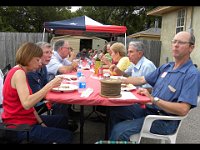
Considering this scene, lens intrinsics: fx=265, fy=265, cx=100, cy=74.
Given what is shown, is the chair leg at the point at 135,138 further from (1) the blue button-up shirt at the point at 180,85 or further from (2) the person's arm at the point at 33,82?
(2) the person's arm at the point at 33,82

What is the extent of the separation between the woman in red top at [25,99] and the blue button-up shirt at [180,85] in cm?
103

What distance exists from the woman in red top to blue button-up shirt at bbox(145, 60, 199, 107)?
1026 millimetres

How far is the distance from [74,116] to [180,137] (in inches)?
74.7

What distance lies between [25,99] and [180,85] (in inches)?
55.8

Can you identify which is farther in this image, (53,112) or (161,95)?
(53,112)

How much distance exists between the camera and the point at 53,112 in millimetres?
3973

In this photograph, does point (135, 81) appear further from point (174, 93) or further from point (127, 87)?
point (174, 93)

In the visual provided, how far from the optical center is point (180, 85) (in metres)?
2.50

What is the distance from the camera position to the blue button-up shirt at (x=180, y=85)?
2398mm

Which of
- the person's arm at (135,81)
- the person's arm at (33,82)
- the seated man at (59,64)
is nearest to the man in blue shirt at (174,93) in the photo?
the person's arm at (135,81)

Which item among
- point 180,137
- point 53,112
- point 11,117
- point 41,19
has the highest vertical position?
point 41,19
